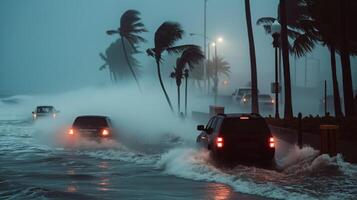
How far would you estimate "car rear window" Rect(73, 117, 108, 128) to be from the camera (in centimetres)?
2526

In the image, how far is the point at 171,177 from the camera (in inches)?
628

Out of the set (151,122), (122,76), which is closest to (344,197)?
(151,122)

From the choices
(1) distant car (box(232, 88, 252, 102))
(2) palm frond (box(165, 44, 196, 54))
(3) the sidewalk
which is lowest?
(3) the sidewalk

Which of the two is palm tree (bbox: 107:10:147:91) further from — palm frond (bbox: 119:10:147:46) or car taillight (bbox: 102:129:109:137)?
car taillight (bbox: 102:129:109:137)

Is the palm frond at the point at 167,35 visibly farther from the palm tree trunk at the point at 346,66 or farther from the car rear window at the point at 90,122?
the car rear window at the point at 90,122

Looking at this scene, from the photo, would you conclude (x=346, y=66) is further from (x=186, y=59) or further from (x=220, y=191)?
(x=186, y=59)

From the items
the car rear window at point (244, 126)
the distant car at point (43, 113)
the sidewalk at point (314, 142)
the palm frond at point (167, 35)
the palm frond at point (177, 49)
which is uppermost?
the palm frond at point (167, 35)

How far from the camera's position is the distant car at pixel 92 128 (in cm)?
2481

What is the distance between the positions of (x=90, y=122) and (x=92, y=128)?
86cm

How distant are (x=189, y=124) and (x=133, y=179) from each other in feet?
89.8

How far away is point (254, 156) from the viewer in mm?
16625

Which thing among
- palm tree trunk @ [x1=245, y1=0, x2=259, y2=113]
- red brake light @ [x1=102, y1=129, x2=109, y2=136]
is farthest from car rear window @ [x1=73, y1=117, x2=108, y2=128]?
palm tree trunk @ [x1=245, y1=0, x2=259, y2=113]

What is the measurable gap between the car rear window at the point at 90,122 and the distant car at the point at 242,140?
9260 mm

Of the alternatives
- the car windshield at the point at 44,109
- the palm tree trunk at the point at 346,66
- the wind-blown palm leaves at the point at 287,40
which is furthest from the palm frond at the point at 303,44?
the car windshield at the point at 44,109
